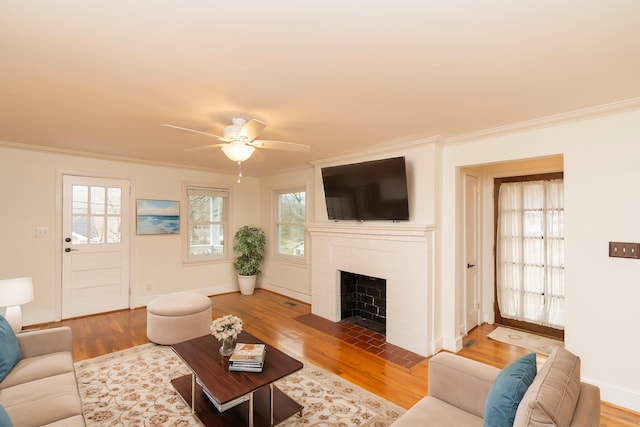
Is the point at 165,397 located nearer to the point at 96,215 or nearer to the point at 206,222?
the point at 96,215

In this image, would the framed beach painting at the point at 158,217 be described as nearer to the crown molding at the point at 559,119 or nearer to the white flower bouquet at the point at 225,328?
the white flower bouquet at the point at 225,328

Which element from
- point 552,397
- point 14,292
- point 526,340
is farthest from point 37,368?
point 526,340

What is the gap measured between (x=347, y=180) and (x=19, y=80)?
3166 millimetres

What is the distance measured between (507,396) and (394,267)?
237cm

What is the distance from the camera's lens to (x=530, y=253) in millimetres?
3906

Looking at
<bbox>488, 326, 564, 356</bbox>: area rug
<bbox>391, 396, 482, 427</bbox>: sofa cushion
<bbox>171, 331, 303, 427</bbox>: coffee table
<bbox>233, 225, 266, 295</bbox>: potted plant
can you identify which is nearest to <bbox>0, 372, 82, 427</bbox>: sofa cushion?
<bbox>171, 331, 303, 427</bbox>: coffee table

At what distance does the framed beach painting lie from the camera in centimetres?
492

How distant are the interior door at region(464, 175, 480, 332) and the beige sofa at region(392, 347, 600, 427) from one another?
7.44 ft

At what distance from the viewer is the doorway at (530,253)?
370 centimetres

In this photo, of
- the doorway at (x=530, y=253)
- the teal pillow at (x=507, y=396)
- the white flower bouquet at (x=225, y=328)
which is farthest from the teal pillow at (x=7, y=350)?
the doorway at (x=530, y=253)

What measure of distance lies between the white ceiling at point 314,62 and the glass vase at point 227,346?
1.85 meters

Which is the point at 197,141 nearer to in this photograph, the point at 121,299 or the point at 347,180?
the point at 347,180

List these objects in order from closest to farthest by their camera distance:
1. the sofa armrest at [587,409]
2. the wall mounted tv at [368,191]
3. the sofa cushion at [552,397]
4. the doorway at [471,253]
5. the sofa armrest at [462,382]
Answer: the sofa cushion at [552,397]
the sofa armrest at [587,409]
the sofa armrest at [462,382]
the wall mounted tv at [368,191]
the doorway at [471,253]

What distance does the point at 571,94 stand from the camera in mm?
2209
